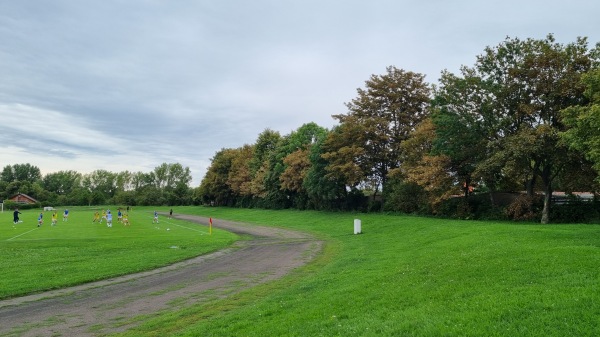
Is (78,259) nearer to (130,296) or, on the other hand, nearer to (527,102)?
(130,296)

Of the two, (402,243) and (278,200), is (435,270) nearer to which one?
(402,243)

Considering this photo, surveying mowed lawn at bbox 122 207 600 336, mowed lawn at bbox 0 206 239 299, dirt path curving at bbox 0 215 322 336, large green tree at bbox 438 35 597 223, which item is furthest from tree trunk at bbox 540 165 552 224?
mowed lawn at bbox 0 206 239 299

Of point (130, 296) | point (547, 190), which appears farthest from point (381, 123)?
point (130, 296)

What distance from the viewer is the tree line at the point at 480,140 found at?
88.0 feet

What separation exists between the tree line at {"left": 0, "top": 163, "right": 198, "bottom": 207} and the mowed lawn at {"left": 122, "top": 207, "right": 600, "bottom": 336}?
128m

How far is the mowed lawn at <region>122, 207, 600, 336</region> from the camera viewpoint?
7055 mm

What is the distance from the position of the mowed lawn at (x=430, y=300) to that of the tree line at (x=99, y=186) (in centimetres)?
12771

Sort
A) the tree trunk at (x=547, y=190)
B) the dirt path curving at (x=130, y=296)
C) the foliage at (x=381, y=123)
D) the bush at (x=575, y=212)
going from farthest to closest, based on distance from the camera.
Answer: the foliage at (x=381, y=123) < the tree trunk at (x=547, y=190) < the bush at (x=575, y=212) < the dirt path curving at (x=130, y=296)

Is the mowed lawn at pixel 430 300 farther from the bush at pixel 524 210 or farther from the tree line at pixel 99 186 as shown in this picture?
the tree line at pixel 99 186

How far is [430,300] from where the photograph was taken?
9070mm

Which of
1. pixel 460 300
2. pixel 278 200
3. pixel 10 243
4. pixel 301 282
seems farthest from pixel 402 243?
pixel 278 200

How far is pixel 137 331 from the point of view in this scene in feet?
30.5

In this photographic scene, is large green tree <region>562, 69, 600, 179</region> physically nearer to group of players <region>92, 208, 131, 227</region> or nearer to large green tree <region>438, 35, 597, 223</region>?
large green tree <region>438, 35, 597, 223</region>

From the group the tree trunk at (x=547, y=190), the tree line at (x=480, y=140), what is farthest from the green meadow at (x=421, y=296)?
the tree trunk at (x=547, y=190)
